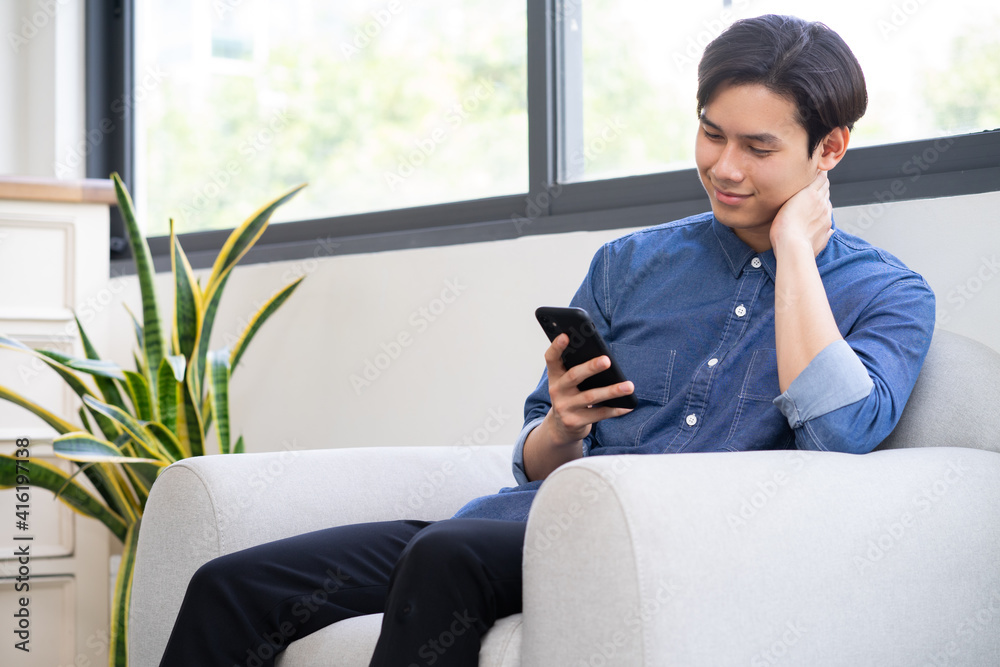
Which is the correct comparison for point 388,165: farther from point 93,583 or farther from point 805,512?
point 805,512

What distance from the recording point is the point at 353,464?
4.91ft

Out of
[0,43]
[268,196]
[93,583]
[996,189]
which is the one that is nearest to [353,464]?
[996,189]

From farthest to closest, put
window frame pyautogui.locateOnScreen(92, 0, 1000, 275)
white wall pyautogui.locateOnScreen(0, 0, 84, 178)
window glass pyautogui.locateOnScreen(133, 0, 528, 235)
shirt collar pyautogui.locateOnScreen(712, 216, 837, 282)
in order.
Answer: white wall pyautogui.locateOnScreen(0, 0, 84, 178) < window glass pyautogui.locateOnScreen(133, 0, 528, 235) < window frame pyautogui.locateOnScreen(92, 0, 1000, 275) < shirt collar pyautogui.locateOnScreen(712, 216, 837, 282)

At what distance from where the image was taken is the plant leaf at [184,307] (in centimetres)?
228

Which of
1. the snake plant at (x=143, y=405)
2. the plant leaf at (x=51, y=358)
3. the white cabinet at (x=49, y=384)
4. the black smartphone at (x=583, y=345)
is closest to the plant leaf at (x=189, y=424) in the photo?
the snake plant at (x=143, y=405)

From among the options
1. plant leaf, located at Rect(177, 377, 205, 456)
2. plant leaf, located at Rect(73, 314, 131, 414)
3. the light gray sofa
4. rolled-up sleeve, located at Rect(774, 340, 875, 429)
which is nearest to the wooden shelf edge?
plant leaf, located at Rect(73, 314, 131, 414)

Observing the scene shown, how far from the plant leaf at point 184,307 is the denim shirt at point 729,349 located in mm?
1117

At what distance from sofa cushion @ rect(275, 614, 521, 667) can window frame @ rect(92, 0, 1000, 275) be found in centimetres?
111

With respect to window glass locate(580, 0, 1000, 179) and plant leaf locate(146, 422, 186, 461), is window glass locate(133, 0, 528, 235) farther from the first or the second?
plant leaf locate(146, 422, 186, 461)

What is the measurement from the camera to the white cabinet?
7.80 feet

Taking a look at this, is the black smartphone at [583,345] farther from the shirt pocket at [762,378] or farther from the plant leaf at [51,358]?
the plant leaf at [51,358]

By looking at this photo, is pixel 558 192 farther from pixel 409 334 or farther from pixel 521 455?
pixel 521 455

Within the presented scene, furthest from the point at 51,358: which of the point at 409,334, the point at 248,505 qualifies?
the point at 248,505

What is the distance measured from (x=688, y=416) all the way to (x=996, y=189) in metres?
0.69
